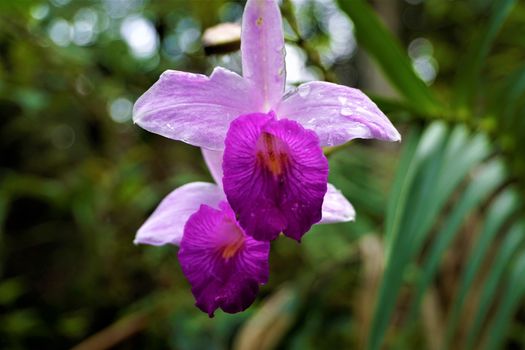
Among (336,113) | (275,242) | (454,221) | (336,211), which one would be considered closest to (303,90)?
(336,113)

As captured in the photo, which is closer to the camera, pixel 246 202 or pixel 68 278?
pixel 246 202

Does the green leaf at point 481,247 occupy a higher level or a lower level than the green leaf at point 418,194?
lower

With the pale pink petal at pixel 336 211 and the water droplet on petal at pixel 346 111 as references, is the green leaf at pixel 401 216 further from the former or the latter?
the water droplet on petal at pixel 346 111

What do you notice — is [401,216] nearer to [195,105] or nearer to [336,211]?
[336,211]

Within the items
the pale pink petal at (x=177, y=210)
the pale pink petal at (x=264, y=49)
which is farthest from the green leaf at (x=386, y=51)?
the pale pink petal at (x=177, y=210)

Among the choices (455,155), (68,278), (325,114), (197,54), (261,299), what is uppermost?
(325,114)

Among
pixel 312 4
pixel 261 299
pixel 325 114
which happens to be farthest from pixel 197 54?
pixel 325 114

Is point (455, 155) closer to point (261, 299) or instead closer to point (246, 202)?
point (246, 202)
